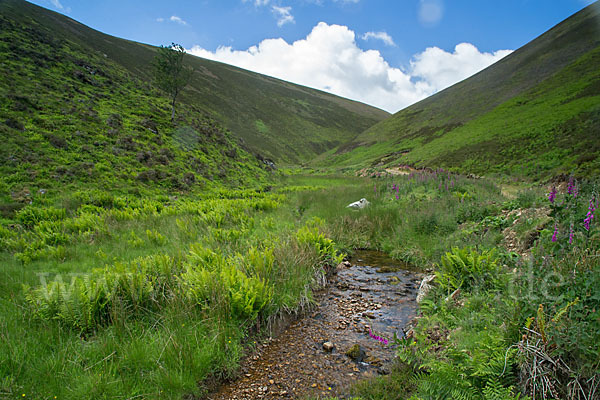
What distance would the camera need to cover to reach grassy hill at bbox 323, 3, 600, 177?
20.1m

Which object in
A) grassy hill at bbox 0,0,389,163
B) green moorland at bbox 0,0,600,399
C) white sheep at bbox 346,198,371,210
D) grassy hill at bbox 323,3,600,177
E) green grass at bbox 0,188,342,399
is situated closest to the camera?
green moorland at bbox 0,0,600,399

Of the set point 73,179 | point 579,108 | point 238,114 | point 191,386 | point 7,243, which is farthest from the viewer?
point 238,114

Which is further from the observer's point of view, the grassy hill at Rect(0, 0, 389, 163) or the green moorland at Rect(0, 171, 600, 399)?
the grassy hill at Rect(0, 0, 389, 163)

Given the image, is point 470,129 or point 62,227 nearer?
point 62,227

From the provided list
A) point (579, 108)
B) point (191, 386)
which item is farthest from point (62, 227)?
point (579, 108)

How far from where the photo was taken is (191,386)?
3098mm

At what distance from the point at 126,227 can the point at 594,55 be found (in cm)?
5338

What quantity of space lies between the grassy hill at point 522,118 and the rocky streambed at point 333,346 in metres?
15.6

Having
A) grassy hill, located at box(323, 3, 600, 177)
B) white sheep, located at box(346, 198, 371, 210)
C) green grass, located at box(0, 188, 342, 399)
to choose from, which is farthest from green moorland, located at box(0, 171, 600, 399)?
grassy hill, located at box(323, 3, 600, 177)

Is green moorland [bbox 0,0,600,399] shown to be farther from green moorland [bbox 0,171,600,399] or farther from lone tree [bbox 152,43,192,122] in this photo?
lone tree [bbox 152,43,192,122]

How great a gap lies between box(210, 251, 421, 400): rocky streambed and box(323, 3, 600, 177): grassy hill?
51.1ft

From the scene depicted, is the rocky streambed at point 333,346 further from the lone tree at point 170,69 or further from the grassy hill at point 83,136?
the lone tree at point 170,69

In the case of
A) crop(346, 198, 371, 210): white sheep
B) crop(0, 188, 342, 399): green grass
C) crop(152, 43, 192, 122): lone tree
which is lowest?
crop(0, 188, 342, 399): green grass

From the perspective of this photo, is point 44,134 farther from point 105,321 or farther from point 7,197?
point 105,321
